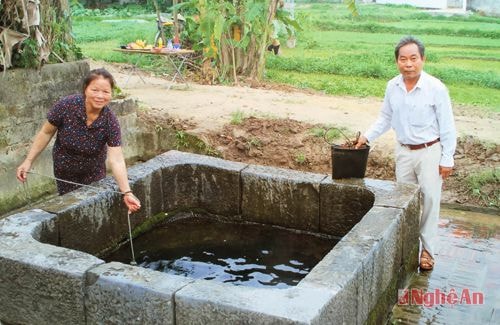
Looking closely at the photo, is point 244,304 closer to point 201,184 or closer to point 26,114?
point 201,184

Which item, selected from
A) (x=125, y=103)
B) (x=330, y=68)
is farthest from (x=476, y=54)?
(x=125, y=103)

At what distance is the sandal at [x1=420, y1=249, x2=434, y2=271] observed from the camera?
17.0 ft

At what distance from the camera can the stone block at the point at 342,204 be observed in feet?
16.2

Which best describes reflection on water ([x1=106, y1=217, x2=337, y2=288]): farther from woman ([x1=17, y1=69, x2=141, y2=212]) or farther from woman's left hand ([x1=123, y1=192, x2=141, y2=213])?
woman ([x1=17, y1=69, x2=141, y2=212])

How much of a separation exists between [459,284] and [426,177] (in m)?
0.87

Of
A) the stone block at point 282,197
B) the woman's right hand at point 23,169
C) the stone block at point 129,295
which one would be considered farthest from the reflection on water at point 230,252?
the stone block at point 129,295

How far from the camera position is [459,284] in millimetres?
4973

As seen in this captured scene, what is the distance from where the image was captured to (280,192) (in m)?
5.17

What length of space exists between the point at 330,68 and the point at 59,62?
9.13 m

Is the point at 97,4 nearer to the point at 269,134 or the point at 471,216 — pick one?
the point at 269,134

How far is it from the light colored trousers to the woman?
2.20 m

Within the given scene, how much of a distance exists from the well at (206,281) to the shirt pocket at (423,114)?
505mm

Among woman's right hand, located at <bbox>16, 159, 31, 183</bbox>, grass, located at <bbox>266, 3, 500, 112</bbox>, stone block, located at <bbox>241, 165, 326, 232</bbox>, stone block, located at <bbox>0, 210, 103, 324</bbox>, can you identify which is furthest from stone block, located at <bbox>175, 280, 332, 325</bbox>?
grass, located at <bbox>266, 3, 500, 112</bbox>

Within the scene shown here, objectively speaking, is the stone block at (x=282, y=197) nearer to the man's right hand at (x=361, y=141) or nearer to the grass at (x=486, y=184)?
the man's right hand at (x=361, y=141)
